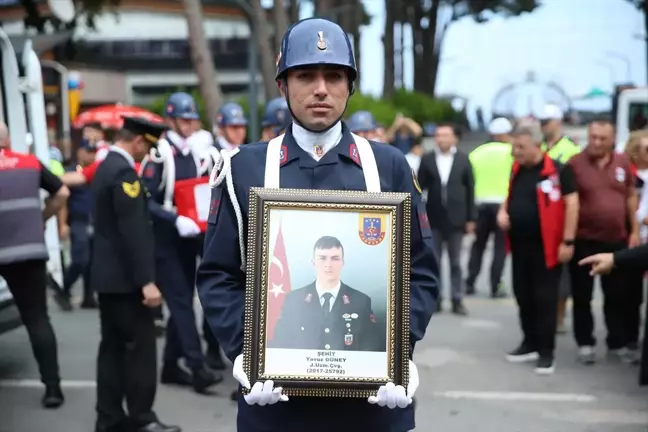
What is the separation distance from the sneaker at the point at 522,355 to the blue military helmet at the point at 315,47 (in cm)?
543

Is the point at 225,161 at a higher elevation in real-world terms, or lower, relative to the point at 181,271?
higher

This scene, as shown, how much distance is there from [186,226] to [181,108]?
997 millimetres

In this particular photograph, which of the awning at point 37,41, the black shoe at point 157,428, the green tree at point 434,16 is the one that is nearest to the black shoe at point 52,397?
the black shoe at point 157,428

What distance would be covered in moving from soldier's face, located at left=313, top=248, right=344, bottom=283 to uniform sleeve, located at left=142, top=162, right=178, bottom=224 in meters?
4.14

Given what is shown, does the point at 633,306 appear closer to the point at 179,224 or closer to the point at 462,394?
the point at 462,394

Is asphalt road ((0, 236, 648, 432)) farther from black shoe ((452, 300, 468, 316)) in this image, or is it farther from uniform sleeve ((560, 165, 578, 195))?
uniform sleeve ((560, 165, 578, 195))

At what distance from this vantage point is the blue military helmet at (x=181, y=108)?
6961mm

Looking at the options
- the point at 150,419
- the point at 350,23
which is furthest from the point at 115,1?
the point at 150,419

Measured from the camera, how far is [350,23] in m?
28.9

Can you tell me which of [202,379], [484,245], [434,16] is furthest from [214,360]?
[434,16]

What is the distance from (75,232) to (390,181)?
26.4ft

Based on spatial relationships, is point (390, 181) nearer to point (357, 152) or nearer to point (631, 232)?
point (357, 152)

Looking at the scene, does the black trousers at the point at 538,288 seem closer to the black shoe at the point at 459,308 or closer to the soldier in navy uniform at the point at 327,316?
the black shoe at the point at 459,308

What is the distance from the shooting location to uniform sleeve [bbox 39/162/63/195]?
6.08 metres
